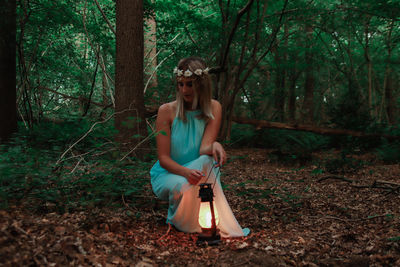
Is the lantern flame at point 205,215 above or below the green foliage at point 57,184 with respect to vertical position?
below

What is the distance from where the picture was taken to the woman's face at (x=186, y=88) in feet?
10.2

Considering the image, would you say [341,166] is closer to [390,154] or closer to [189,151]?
[390,154]

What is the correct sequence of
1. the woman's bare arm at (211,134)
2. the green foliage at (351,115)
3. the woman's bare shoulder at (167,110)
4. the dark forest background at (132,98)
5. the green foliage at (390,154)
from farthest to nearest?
1. the green foliage at (351,115)
2. the green foliage at (390,154)
3. the dark forest background at (132,98)
4. the woman's bare shoulder at (167,110)
5. the woman's bare arm at (211,134)

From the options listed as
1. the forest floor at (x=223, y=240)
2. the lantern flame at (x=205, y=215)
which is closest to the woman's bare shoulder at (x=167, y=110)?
the forest floor at (x=223, y=240)

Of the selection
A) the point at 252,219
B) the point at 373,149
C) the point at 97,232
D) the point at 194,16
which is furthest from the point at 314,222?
the point at 194,16

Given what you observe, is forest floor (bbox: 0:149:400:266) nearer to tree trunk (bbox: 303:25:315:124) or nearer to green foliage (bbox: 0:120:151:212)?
green foliage (bbox: 0:120:151:212)

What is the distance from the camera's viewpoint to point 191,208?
3.04 m

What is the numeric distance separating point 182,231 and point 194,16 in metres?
6.75

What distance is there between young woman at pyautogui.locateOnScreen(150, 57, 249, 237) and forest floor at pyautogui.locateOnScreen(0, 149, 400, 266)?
0.73 ft

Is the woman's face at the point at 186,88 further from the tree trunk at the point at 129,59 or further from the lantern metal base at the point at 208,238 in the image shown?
the tree trunk at the point at 129,59


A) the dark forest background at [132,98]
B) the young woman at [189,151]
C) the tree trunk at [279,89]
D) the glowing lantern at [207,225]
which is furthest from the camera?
the tree trunk at [279,89]

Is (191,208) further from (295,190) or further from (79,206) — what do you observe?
(295,190)

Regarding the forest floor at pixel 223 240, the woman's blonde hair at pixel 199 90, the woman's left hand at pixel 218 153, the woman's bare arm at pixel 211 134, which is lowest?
the forest floor at pixel 223 240

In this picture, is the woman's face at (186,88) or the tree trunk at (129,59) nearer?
the woman's face at (186,88)
